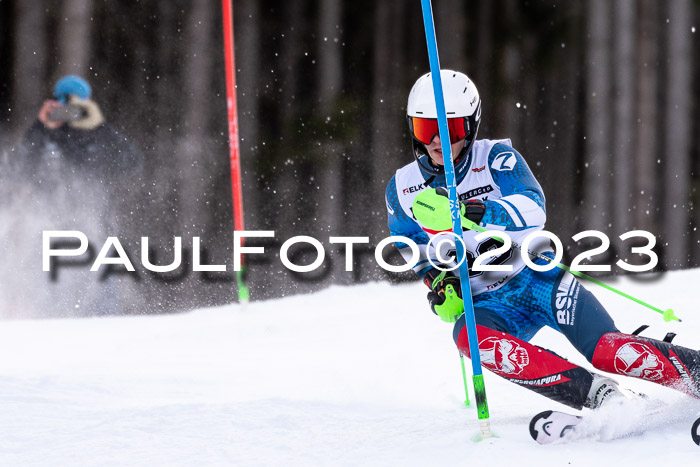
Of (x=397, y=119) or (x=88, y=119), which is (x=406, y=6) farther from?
(x=88, y=119)

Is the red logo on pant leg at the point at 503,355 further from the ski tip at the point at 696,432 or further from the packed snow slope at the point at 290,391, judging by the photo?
the ski tip at the point at 696,432

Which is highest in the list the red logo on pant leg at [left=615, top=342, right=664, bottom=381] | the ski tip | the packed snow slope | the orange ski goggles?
the orange ski goggles

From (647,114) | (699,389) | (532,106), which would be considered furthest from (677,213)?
(699,389)

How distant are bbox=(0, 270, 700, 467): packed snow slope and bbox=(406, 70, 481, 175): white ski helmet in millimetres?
982

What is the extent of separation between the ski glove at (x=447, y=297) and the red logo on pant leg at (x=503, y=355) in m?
0.29

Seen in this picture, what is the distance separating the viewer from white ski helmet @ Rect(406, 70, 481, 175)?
8.75 feet

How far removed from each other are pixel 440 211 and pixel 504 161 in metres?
0.42

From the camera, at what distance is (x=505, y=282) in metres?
2.80

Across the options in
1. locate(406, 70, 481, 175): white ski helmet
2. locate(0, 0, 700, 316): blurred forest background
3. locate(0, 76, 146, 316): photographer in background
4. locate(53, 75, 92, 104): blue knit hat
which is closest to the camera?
locate(406, 70, 481, 175): white ski helmet

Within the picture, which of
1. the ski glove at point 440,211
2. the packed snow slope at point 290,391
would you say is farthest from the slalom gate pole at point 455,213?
the packed snow slope at point 290,391

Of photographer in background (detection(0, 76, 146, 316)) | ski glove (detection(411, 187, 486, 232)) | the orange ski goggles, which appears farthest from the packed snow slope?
photographer in background (detection(0, 76, 146, 316))

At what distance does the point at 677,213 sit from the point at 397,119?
4.01m

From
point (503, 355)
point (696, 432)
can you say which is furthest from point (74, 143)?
point (696, 432)

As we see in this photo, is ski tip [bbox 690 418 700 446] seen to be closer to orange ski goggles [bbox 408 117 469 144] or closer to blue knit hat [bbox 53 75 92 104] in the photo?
orange ski goggles [bbox 408 117 469 144]
